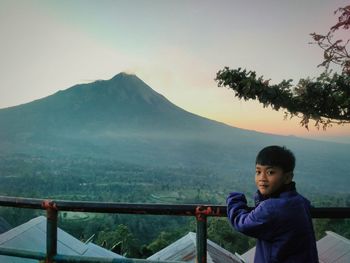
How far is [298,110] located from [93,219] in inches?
2513

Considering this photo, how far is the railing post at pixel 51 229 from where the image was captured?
6.09ft

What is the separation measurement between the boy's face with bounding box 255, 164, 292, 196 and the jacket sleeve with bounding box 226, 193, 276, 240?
0.28 feet

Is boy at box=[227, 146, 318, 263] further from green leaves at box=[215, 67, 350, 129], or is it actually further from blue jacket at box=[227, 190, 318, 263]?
green leaves at box=[215, 67, 350, 129]

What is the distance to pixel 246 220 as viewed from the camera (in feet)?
5.38

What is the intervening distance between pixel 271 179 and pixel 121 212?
2.09 feet

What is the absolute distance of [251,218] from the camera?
1628 mm

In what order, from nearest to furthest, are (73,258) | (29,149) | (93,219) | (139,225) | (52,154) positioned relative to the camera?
1. (73,258)
2. (139,225)
3. (93,219)
4. (29,149)
5. (52,154)

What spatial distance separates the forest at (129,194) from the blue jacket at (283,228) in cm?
36

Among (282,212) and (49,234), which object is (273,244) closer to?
(282,212)

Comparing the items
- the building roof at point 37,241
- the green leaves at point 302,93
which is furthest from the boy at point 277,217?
the building roof at point 37,241

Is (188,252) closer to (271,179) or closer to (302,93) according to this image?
(302,93)

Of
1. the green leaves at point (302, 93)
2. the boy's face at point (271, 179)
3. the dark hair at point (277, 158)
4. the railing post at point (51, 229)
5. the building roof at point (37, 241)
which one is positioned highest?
the green leaves at point (302, 93)

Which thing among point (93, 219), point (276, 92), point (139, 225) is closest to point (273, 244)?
point (276, 92)

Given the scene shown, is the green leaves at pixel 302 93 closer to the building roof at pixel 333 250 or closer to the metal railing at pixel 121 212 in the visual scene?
the metal railing at pixel 121 212
